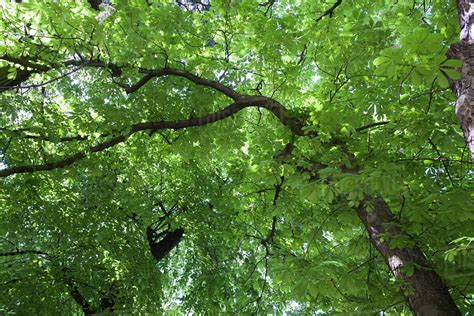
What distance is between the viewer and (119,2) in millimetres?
4398

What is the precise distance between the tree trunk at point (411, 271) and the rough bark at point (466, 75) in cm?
127

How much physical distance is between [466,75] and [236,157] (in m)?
5.38

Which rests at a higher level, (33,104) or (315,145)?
(33,104)

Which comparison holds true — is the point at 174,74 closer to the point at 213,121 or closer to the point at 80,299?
the point at 213,121

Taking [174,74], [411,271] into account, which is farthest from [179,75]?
[411,271]

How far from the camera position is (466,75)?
2441 mm

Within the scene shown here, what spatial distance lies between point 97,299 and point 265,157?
3555 mm

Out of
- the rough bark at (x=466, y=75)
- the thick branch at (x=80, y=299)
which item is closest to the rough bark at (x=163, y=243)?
the thick branch at (x=80, y=299)

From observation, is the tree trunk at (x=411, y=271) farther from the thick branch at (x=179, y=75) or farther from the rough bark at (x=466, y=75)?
the thick branch at (x=179, y=75)

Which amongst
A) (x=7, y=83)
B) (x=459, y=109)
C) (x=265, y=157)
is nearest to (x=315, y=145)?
(x=265, y=157)

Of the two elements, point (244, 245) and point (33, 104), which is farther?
point (244, 245)

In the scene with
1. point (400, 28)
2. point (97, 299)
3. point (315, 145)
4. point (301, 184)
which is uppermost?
point (400, 28)

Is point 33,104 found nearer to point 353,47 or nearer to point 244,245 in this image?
point 244,245

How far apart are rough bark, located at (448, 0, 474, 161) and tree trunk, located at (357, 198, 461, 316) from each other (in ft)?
4.15
